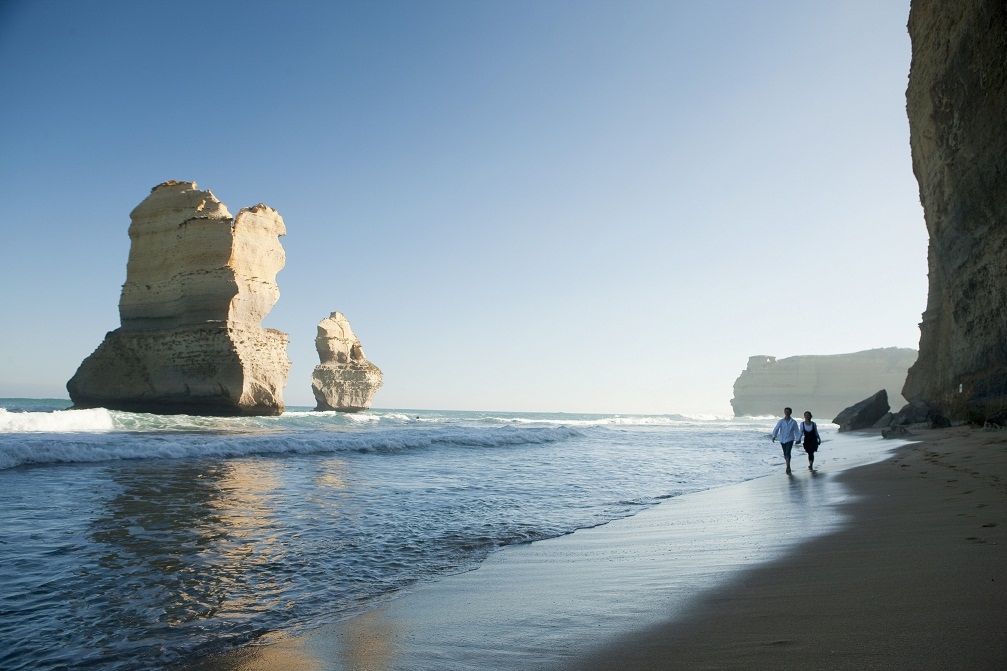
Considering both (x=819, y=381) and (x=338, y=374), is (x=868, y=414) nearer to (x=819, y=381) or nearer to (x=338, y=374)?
(x=338, y=374)

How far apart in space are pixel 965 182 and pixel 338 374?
5135 cm

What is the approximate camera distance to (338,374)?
56250 millimetres

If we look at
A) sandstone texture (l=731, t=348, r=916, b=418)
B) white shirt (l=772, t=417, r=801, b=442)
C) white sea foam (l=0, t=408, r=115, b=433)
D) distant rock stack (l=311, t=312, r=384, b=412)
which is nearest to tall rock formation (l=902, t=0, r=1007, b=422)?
white shirt (l=772, t=417, r=801, b=442)

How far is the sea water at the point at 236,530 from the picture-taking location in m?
3.25

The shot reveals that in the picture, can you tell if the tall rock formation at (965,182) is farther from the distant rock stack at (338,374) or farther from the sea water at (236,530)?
the distant rock stack at (338,374)

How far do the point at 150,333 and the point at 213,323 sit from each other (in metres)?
4.51

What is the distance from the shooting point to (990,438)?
11914 mm

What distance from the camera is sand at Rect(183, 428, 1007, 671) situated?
226cm

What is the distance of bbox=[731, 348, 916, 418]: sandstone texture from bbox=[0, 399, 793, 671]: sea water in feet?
347

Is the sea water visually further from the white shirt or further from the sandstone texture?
the sandstone texture

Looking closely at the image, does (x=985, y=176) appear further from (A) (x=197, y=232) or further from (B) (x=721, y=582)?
(A) (x=197, y=232)

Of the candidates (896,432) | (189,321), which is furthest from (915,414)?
(189,321)

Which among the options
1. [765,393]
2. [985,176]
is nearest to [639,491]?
[985,176]

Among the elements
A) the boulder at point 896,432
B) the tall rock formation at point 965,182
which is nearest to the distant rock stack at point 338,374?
the boulder at point 896,432
